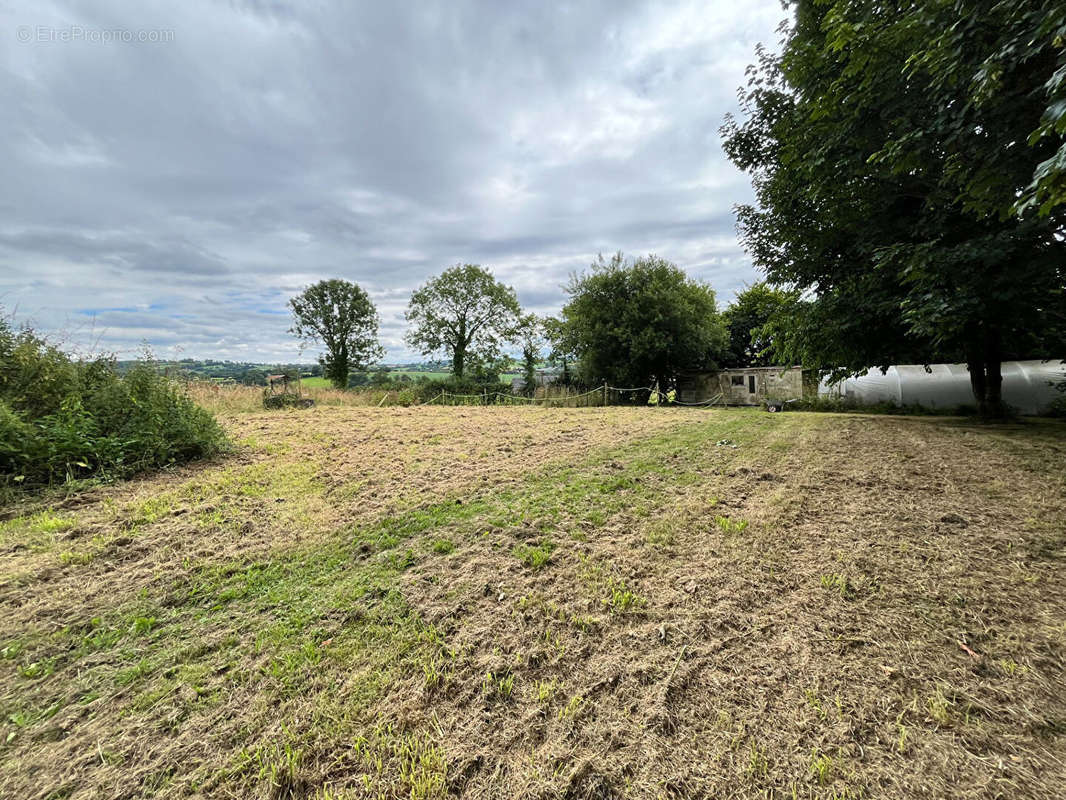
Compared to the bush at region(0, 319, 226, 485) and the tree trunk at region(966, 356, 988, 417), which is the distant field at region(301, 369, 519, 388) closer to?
the bush at region(0, 319, 226, 485)

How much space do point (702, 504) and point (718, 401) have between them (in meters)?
16.3

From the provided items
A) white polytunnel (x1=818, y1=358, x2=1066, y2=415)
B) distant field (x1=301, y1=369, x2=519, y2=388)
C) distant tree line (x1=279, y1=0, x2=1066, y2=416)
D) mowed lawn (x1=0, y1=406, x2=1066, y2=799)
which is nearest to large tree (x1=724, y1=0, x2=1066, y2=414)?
distant tree line (x1=279, y1=0, x2=1066, y2=416)

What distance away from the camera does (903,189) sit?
23.1 ft

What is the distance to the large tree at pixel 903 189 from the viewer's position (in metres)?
4.04

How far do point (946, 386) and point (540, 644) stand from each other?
1750cm

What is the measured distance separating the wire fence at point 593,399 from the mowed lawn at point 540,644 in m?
13.6

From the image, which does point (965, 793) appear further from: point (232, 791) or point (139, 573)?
point (139, 573)

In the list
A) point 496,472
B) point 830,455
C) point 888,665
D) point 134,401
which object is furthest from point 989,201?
point 134,401

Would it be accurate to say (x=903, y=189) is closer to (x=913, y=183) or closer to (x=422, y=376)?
(x=913, y=183)

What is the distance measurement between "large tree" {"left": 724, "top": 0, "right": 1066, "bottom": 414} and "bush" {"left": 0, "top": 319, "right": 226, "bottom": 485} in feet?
31.5

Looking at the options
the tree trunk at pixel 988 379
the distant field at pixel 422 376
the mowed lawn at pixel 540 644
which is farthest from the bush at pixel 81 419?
the distant field at pixel 422 376

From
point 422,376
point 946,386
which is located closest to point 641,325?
point 946,386

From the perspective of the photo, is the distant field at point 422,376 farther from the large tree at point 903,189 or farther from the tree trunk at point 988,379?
the tree trunk at point 988,379

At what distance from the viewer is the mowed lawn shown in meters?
1.34
